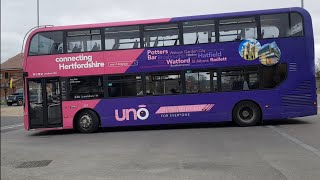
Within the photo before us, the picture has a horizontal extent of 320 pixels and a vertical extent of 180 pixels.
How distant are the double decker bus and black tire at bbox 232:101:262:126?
0.03 metres

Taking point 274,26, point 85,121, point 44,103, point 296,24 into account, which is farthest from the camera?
point 85,121

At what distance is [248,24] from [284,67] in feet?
6.43

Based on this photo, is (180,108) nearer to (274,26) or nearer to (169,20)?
(169,20)

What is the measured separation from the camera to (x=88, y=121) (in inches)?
602

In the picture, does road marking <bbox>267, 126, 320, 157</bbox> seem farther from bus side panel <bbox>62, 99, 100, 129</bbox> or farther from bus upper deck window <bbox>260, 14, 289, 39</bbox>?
bus side panel <bbox>62, 99, 100, 129</bbox>

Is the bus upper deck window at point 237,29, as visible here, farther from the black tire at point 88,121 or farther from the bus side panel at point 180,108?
the black tire at point 88,121

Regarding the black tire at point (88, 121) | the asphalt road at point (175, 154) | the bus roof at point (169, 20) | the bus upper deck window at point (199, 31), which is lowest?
the asphalt road at point (175, 154)

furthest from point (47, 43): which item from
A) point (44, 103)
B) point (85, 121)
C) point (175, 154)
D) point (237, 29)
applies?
point (175, 154)

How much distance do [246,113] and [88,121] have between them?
563cm

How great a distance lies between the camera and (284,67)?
1491cm

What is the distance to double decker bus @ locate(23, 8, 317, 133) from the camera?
14.9 meters

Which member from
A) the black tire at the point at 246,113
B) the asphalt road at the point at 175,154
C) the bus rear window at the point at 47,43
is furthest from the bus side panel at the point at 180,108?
the bus rear window at the point at 47,43

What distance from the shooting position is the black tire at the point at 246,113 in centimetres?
1501

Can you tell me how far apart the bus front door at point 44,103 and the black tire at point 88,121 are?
29.3 inches
